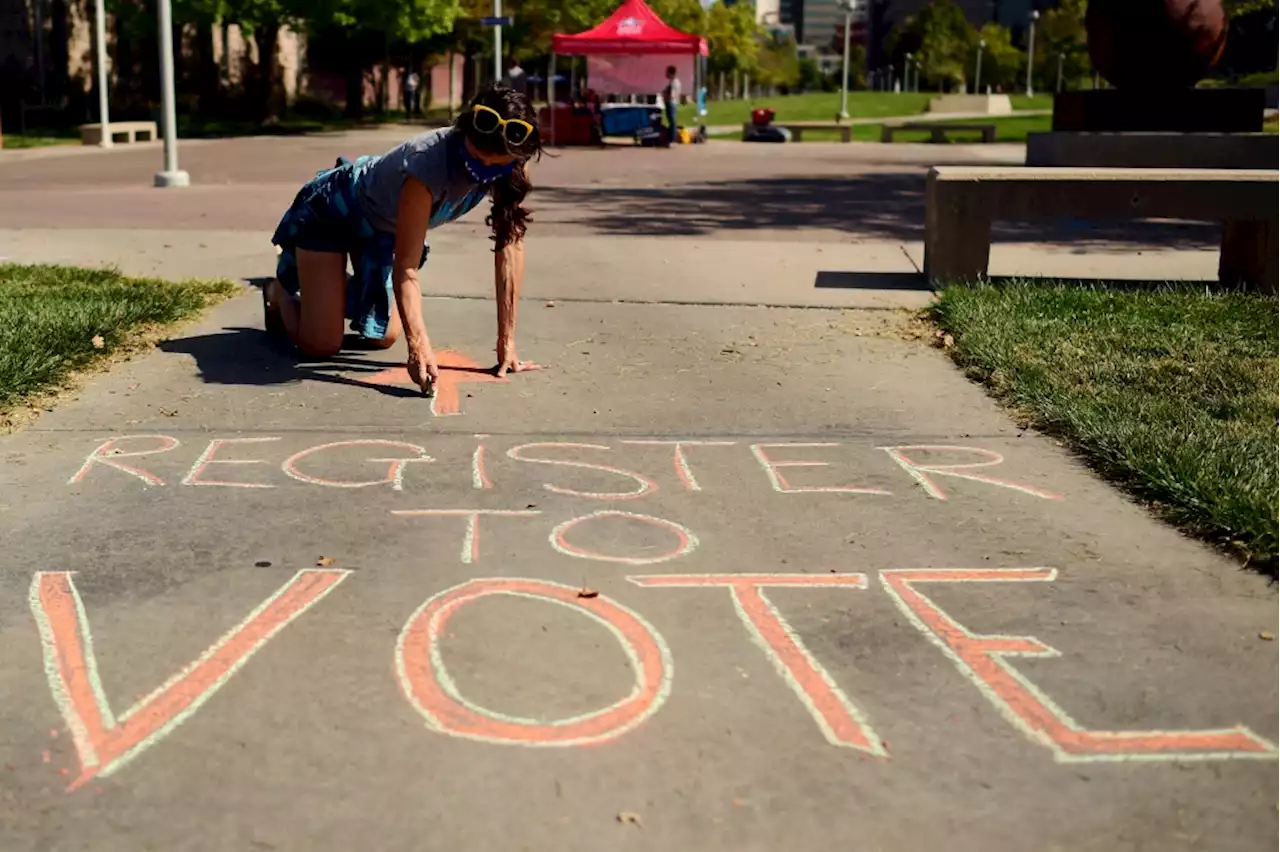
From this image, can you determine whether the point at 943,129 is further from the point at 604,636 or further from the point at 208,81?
the point at 604,636

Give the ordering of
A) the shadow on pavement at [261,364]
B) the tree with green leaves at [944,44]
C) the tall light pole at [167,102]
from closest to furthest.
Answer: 1. the shadow on pavement at [261,364]
2. the tall light pole at [167,102]
3. the tree with green leaves at [944,44]

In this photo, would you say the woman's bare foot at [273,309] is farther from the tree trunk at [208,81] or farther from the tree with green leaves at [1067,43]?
the tree with green leaves at [1067,43]

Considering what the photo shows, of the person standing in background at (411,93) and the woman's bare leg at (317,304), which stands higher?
the person standing in background at (411,93)

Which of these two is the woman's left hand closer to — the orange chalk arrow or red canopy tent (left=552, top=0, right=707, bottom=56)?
the orange chalk arrow

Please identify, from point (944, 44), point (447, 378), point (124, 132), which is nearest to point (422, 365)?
point (447, 378)

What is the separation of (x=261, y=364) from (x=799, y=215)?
8171 mm

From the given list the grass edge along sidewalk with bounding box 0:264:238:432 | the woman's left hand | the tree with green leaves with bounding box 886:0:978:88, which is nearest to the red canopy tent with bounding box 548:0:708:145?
the grass edge along sidewalk with bounding box 0:264:238:432

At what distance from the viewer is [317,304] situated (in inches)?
259

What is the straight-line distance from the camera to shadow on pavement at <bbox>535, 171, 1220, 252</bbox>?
39.8ft

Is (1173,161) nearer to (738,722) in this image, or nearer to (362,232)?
(362,232)

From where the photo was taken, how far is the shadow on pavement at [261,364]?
21.0ft

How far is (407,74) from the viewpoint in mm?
49594

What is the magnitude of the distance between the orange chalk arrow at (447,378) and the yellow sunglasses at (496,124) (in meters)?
1.13

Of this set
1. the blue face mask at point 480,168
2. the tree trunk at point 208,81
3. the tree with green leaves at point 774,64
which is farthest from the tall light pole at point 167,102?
the tree with green leaves at point 774,64
